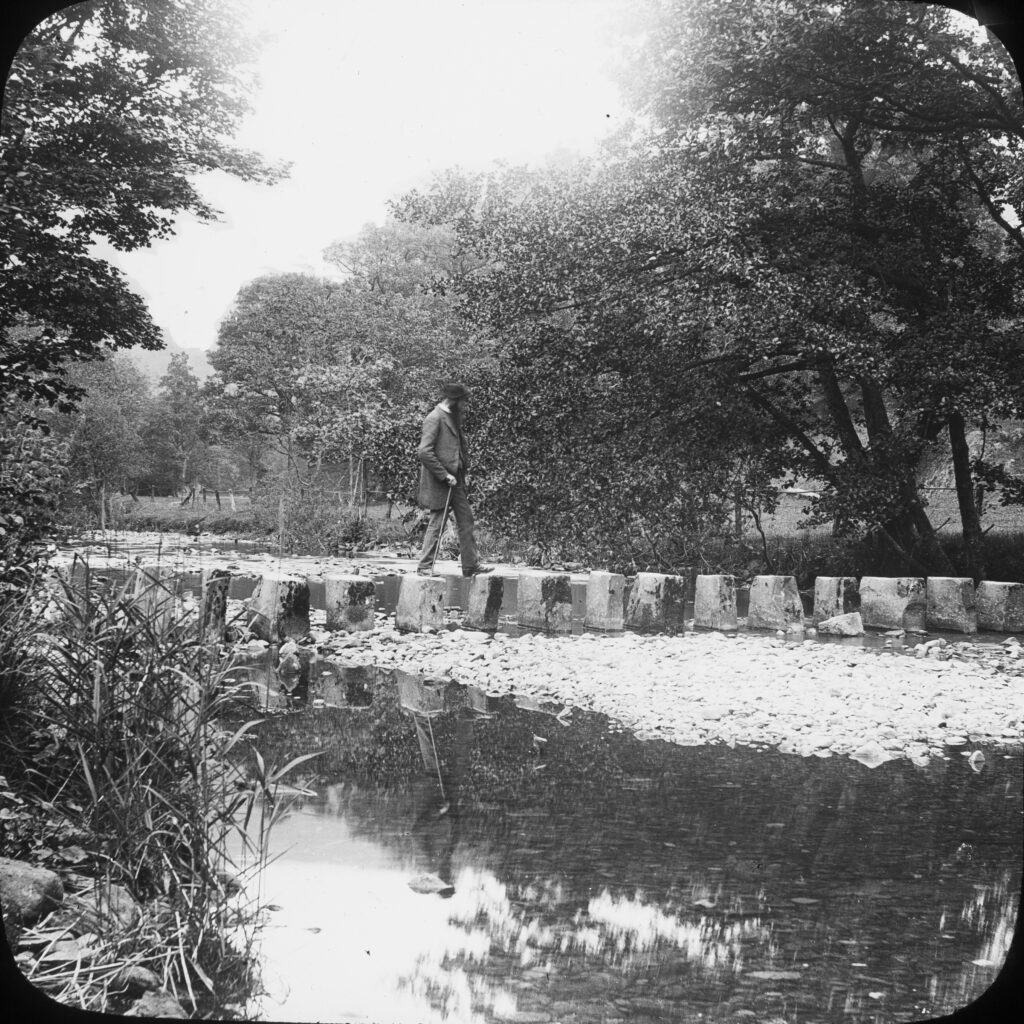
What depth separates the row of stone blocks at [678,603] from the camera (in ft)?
22.5

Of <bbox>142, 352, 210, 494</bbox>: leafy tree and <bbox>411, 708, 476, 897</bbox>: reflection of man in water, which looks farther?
<bbox>142, 352, 210, 494</bbox>: leafy tree

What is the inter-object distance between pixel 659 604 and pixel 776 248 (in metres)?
2.88

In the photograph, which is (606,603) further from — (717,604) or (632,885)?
(632,885)

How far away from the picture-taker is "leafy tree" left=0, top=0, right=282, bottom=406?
10.0 feet

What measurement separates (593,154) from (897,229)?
2.44 meters

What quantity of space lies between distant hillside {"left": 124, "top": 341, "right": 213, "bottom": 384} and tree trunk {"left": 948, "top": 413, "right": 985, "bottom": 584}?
6095mm

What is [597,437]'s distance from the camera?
7.93m

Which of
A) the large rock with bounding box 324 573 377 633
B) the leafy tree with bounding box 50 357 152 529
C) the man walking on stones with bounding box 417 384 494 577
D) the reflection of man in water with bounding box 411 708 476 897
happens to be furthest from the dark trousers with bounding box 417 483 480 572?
the leafy tree with bounding box 50 357 152 529

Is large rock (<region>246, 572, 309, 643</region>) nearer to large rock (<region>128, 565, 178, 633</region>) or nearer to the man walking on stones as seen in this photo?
the man walking on stones

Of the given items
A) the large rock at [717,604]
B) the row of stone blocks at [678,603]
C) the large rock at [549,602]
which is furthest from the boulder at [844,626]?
the large rock at [549,602]

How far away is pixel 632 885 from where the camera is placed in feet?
7.95

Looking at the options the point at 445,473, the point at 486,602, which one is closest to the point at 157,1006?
the point at 486,602

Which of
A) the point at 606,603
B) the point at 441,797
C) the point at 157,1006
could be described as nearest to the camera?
the point at 157,1006

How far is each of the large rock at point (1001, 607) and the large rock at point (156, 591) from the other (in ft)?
21.4
